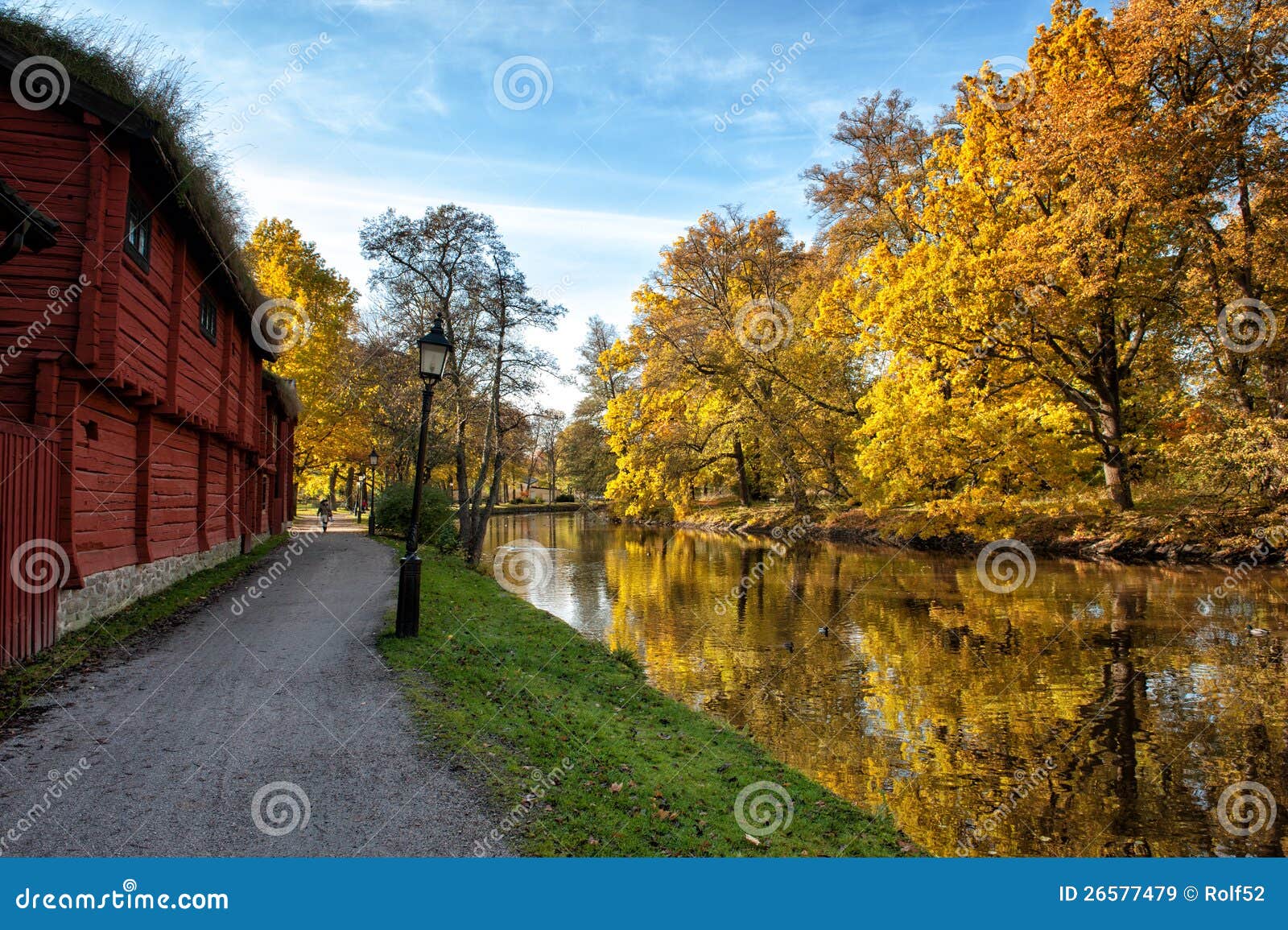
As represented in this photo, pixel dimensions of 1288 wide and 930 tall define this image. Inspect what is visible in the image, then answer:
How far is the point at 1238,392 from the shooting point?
18.0 m

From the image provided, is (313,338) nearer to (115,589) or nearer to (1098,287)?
(115,589)

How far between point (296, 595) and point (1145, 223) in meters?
22.6

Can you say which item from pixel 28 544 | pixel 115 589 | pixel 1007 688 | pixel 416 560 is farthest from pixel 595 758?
pixel 115 589

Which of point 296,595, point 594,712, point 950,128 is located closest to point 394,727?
point 594,712

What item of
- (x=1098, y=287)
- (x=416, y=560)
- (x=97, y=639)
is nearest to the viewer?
(x=97, y=639)

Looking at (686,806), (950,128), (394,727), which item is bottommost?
(686,806)

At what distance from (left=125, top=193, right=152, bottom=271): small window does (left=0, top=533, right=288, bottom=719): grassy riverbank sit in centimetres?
508

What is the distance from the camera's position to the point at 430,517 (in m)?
23.6

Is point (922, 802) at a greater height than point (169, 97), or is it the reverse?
point (169, 97)

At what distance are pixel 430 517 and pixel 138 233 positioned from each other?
46.8 feet

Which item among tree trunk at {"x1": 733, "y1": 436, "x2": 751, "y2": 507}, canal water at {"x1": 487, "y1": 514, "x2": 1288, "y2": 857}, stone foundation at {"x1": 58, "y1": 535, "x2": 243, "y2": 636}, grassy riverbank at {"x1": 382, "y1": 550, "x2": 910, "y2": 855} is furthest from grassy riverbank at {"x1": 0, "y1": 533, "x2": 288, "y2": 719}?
tree trunk at {"x1": 733, "y1": 436, "x2": 751, "y2": 507}

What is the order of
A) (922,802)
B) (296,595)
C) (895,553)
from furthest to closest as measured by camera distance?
(895,553)
(296,595)
(922,802)

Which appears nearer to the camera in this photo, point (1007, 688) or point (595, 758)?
point (595, 758)

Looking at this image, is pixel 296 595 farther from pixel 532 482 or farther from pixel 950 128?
pixel 532 482
